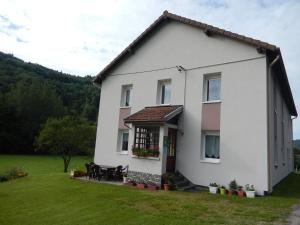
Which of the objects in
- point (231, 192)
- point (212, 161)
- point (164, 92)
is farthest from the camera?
point (164, 92)

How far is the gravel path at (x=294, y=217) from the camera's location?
25.3ft

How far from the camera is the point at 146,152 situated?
1440 centimetres

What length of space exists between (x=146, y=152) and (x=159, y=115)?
1.99 meters

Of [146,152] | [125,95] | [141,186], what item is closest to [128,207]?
[141,186]

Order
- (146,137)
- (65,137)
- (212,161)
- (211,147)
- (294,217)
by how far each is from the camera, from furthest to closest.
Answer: (65,137) < (146,137) < (211,147) < (212,161) < (294,217)

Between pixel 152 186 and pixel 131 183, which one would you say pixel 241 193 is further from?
pixel 131 183

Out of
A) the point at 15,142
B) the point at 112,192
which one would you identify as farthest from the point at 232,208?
the point at 15,142

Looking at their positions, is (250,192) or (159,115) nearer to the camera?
(250,192)

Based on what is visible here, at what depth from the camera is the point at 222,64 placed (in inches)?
563

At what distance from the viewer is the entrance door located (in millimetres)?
14719

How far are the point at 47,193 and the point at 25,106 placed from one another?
5756cm

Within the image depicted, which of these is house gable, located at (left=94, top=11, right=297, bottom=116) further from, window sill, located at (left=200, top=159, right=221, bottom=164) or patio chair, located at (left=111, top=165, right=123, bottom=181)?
patio chair, located at (left=111, top=165, right=123, bottom=181)

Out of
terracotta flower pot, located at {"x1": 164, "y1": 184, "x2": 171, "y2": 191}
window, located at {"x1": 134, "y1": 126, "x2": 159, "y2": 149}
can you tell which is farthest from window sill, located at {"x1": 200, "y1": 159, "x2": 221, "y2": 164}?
window, located at {"x1": 134, "y1": 126, "x2": 159, "y2": 149}

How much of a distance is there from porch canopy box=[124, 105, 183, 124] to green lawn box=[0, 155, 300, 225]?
3450 millimetres
